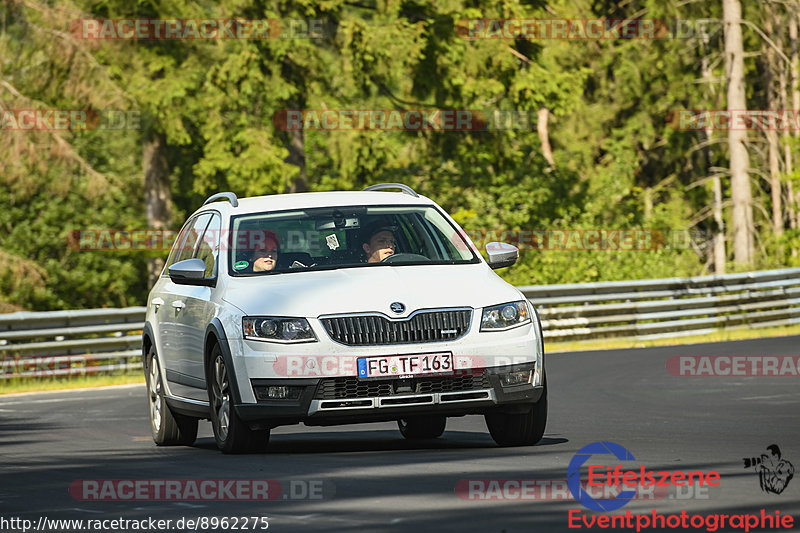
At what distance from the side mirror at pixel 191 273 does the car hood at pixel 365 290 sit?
310 mm

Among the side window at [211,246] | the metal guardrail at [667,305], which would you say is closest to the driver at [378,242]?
the side window at [211,246]

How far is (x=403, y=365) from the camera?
32.6 feet

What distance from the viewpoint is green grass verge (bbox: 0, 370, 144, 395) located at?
2142 centimetres

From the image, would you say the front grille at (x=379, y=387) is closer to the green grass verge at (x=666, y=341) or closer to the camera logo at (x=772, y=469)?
the camera logo at (x=772, y=469)

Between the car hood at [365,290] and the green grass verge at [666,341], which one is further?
the green grass verge at [666,341]

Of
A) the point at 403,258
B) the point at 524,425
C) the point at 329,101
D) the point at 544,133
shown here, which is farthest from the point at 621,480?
the point at 544,133

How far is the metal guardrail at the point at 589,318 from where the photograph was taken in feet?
74.5

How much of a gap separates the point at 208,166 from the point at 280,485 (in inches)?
1127

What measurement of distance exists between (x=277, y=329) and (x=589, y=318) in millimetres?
17278

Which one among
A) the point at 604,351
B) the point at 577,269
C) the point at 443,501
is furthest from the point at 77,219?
the point at 443,501

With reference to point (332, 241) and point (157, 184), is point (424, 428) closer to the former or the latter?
point (332, 241)

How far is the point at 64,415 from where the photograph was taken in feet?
51.7

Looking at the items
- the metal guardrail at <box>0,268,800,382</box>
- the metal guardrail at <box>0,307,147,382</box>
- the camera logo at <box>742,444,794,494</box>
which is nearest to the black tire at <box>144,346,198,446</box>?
the camera logo at <box>742,444,794,494</box>

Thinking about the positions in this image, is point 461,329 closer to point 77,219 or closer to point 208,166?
point 208,166
